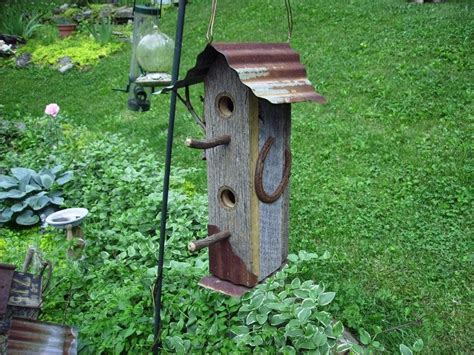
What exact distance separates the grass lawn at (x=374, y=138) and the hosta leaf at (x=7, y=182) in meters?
1.58

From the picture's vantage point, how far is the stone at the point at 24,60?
10.5 metres

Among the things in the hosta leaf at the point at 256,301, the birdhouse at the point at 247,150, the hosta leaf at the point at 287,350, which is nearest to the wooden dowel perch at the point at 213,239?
the birdhouse at the point at 247,150

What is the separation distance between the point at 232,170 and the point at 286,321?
2.66 ft

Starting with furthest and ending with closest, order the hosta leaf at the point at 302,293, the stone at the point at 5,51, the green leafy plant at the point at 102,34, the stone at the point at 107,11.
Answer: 1. the stone at the point at 107,11
2. the stone at the point at 5,51
3. the green leafy plant at the point at 102,34
4. the hosta leaf at the point at 302,293

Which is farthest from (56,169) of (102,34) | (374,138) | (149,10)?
(102,34)

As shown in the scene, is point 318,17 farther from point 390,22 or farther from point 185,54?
point 185,54

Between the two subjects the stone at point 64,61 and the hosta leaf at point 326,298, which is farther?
the stone at point 64,61

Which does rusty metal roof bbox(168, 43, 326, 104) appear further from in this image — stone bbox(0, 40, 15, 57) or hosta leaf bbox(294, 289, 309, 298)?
stone bbox(0, 40, 15, 57)

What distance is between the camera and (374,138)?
5516 mm

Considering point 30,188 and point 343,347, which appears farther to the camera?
point 30,188

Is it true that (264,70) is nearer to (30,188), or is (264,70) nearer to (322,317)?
(322,317)

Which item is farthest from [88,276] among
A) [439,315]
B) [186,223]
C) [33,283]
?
[439,315]

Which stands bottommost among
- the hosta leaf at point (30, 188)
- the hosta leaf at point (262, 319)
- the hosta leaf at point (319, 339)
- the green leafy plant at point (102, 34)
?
the hosta leaf at point (319, 339)

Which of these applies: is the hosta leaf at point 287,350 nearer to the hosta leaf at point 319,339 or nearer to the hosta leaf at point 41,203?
the hosta leaf at point 319,339
